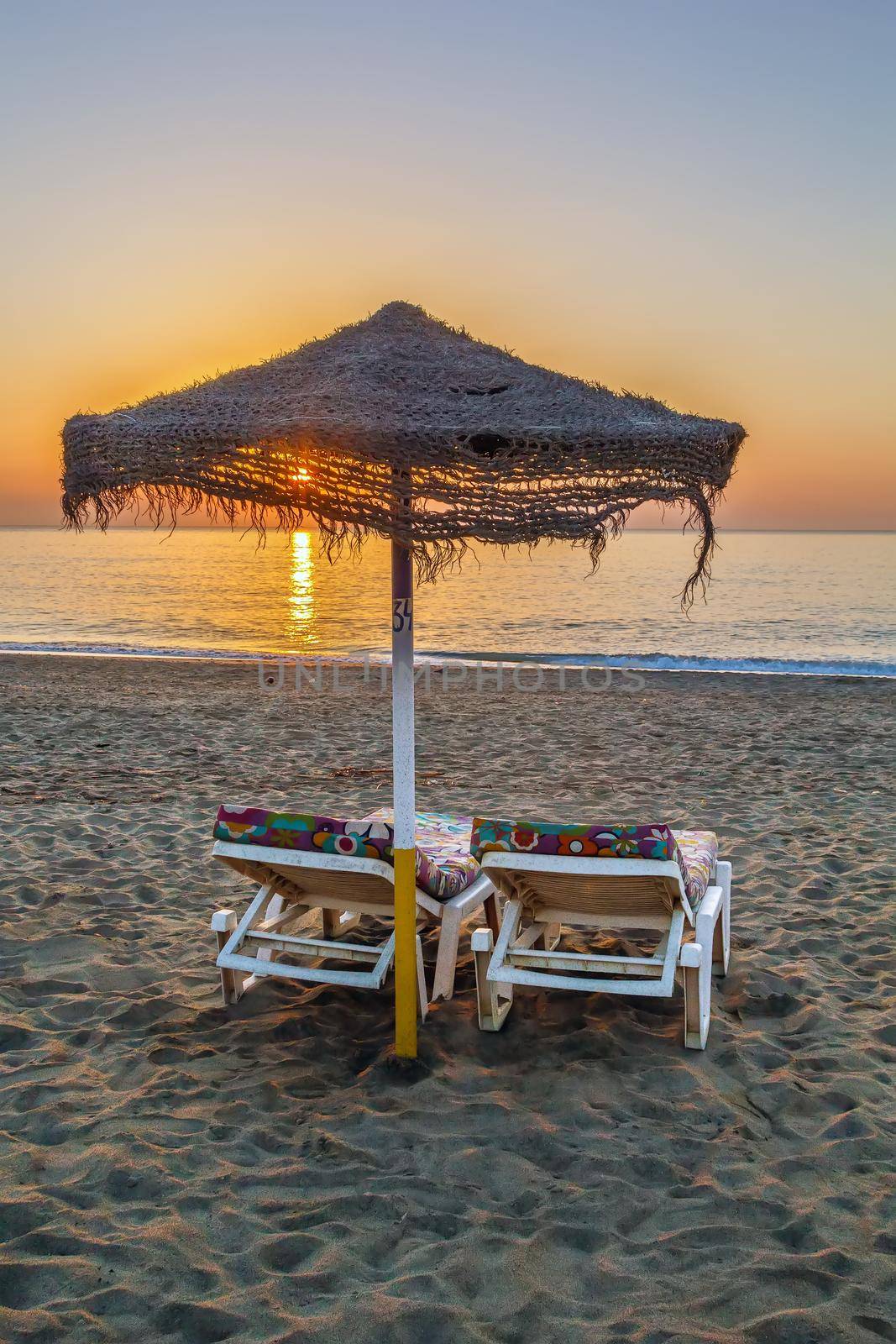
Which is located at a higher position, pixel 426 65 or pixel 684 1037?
pixel 426 65

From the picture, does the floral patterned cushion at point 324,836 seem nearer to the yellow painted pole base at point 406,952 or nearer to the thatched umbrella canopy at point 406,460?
the yellow painted pole base at point 406,952

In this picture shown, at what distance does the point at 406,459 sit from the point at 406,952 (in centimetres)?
174

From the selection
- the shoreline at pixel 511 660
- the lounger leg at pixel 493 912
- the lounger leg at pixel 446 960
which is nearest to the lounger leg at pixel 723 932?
the lounger leg at pixel 493 912

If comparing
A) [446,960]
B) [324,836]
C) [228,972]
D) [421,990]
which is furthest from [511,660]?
[324,836]

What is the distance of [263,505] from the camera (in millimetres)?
2750

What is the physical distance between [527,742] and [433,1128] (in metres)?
7.01

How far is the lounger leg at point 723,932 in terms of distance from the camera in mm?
4062

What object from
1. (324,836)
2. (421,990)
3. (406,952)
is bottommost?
(421,990)

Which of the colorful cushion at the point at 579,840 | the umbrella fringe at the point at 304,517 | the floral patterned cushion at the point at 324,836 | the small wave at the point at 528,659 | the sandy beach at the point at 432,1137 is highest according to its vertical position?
the umbrella fringe at the point at 304,517

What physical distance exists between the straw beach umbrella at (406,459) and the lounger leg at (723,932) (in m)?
1.79

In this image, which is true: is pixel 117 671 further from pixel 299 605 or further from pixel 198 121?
pixel 299 605

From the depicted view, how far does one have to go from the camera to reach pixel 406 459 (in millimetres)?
2605

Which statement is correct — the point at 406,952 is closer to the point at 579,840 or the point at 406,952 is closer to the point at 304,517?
the point at 579,840

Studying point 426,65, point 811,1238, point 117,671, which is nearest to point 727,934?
point 811,1238
